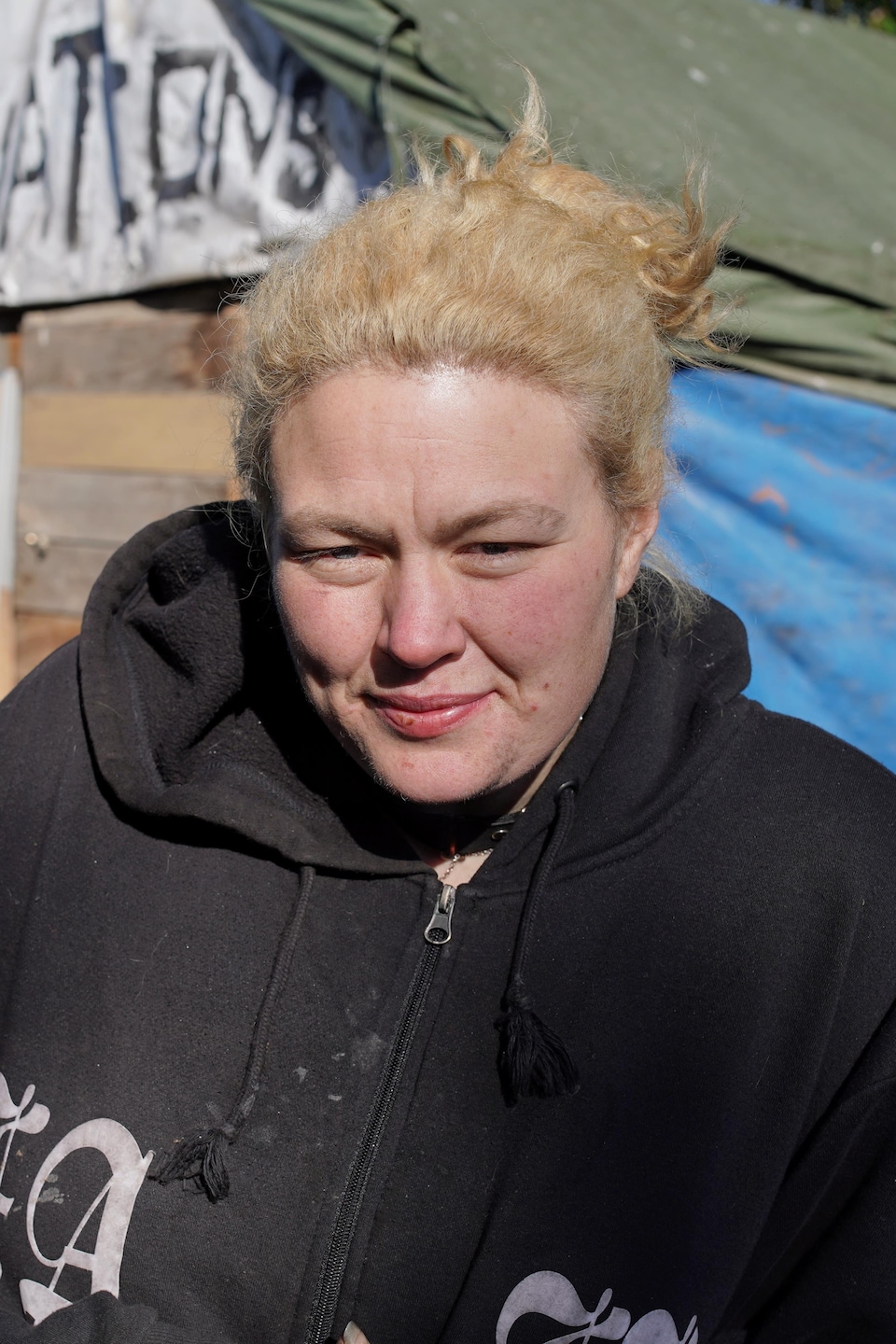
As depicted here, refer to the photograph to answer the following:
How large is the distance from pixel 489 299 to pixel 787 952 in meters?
0.92

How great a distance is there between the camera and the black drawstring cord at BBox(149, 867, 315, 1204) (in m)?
1.36

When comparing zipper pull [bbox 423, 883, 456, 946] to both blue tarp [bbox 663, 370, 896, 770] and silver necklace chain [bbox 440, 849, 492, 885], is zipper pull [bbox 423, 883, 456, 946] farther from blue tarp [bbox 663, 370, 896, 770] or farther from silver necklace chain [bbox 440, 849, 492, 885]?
blue tarp [bbox 663, 370, 896, 770]

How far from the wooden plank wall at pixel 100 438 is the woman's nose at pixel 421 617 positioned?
2.54 metres

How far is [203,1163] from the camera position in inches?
53.6

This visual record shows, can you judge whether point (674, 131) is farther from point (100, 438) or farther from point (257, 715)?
point (257, 715)

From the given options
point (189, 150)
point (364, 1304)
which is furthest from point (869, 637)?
point (189, 150)

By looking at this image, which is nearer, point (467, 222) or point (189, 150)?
point (467, 222)

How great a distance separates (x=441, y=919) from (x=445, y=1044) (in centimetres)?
16

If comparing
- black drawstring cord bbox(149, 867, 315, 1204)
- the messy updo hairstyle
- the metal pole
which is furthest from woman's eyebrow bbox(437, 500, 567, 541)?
the metal pole

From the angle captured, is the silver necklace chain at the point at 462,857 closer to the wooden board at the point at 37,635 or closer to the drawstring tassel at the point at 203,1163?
the drawstring tassel at the point at 203,1163

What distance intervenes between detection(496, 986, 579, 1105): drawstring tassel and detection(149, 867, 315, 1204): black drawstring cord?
0.32 meters

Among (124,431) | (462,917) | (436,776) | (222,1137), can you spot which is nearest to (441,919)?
(462,917)

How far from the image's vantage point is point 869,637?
2.83 metres

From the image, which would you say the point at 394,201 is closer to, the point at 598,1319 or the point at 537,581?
the point at 537,581
